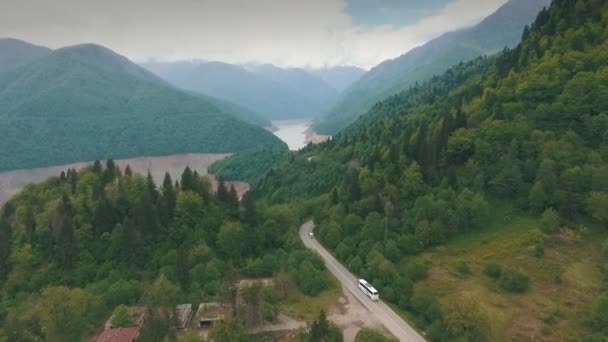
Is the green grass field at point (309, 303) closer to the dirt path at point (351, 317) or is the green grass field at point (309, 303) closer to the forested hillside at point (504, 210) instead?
the dirt path at point (351, 317)

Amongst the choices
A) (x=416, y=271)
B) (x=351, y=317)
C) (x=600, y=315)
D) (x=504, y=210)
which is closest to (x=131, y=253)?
(x=351, y=317)

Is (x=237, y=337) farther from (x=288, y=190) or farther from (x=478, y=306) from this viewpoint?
(x=288, y=190)

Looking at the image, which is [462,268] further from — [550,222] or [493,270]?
[550,222]

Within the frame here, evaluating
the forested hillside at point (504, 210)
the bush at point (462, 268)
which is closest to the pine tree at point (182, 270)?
the forested hillside at point (504, 210)

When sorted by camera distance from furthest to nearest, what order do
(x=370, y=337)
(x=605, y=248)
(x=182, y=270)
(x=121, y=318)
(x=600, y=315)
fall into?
1. (x=182, y=270)
2. (x=121, y=318)
3. (x=605, y=248)
4. (x=370, y=337)
5. (x=600, y=315)

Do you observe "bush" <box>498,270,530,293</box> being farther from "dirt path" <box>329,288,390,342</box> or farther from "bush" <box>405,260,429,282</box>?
"dirt path" <box>329,288,390,342</box>

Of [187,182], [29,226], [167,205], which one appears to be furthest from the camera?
[187,182]
